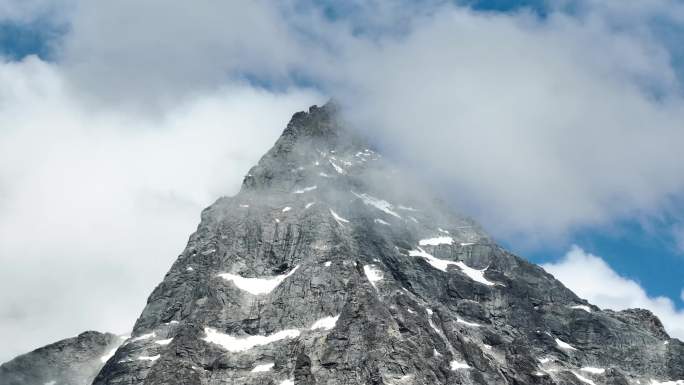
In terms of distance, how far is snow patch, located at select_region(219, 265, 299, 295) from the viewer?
189125mm

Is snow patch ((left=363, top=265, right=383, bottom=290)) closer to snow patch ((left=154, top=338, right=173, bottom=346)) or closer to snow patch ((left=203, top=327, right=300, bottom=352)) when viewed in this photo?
snow patch ((left=203, top=327, right=300, bottom=352))

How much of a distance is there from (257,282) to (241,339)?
66.0ft

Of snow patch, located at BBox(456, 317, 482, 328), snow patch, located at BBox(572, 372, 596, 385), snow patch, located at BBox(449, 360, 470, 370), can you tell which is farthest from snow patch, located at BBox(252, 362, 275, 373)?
snow patch, located at BBox(572, 372, 596, 385)

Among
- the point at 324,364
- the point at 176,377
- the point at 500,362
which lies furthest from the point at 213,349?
the point at 500,362

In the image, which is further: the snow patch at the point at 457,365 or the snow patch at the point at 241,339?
the snow patch at the point at 241,339

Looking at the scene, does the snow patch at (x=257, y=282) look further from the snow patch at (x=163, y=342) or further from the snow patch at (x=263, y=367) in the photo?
the snow patch at (x=263, y=367)

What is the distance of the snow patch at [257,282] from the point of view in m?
189

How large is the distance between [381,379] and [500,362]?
38.9m

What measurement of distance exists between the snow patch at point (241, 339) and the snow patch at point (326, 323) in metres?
3.88

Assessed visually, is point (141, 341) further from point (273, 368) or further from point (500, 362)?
point (500, 362)

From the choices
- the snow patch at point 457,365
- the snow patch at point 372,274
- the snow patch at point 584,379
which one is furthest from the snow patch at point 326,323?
the snow patch at point 584,379

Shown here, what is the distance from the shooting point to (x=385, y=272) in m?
195

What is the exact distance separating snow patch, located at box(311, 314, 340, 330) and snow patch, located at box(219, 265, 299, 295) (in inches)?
749

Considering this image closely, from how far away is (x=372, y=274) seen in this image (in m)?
194
